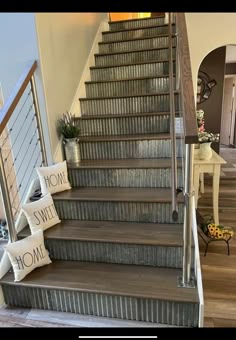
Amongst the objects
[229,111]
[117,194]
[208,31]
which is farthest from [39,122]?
[229,111]

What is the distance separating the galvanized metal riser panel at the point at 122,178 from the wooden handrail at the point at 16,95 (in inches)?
27.7

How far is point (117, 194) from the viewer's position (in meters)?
2.04

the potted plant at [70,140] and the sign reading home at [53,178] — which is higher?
the potted plant at [70,140]

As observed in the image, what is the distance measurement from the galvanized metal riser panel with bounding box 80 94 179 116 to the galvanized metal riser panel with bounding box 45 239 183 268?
1486mm

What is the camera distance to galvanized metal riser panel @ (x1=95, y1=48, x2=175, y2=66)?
3070mm

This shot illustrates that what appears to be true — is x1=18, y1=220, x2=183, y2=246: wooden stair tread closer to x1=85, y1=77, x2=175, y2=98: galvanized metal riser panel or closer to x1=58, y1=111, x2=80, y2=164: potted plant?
x1=58, y1=111, x2=80, y2=164: potted plant

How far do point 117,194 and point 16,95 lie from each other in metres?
1.03

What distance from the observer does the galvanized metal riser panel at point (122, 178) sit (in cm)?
211

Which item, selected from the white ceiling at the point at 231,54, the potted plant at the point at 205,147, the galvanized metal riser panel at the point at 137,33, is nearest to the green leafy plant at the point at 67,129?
the potted plant at the point at 205,147

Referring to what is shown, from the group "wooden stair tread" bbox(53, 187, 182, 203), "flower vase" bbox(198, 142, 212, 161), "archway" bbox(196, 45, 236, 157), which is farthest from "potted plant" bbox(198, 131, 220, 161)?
"archway" bbox(196, 45, 236, 157)

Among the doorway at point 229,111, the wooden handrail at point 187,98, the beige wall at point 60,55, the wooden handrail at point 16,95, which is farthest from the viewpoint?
the doorway at point 229,111

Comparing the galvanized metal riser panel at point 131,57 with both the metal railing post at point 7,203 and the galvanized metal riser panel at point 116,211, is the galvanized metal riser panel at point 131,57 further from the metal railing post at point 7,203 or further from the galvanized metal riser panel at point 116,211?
the metal railing post at point 7,203

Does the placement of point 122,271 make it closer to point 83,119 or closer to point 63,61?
point 83,119

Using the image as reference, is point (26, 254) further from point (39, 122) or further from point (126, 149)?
point (126, 149)
